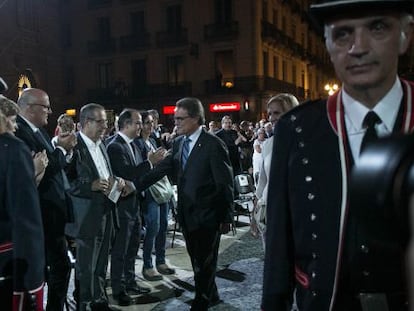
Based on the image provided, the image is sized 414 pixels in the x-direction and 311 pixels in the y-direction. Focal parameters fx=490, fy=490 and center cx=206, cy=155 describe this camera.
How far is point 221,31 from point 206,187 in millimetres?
27868

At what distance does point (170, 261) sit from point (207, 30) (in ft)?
88.0

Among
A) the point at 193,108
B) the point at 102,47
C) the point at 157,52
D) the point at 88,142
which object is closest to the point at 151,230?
the point at 88,142

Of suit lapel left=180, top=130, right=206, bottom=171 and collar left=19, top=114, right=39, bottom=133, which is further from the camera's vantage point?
suit lapel left=180, top=130, right=206, bottom=171

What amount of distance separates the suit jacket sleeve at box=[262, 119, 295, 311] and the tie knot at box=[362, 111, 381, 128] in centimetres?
30

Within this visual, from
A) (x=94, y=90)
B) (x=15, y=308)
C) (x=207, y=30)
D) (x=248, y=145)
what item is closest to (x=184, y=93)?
(x=207, y=30)

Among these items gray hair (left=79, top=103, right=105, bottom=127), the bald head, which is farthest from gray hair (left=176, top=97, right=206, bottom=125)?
the bald head

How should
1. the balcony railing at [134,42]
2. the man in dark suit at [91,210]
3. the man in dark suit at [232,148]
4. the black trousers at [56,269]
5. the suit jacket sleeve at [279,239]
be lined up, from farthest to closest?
the balcony railing at [134,42]
the man in dark suit at [232,148]
the man in dark suit at [91,210]
the black trousers at [56,269]
the suit jacket sleeve at [279,239]

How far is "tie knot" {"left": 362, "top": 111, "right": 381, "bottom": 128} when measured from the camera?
5.41ft

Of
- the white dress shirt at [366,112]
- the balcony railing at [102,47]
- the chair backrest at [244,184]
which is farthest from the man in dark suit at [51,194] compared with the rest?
the balcony railing at [102,47]

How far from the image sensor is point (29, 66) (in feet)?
103

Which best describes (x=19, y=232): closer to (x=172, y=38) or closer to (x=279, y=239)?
(x=279, y=239)

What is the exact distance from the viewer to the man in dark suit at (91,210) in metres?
4.94

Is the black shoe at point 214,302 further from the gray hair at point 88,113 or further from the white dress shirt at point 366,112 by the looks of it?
the white dress shirt at point 366,112

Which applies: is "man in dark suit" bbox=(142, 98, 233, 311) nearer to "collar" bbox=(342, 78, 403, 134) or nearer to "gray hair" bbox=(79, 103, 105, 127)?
"gray hair" bbox=(79, 103, 105, 127)
